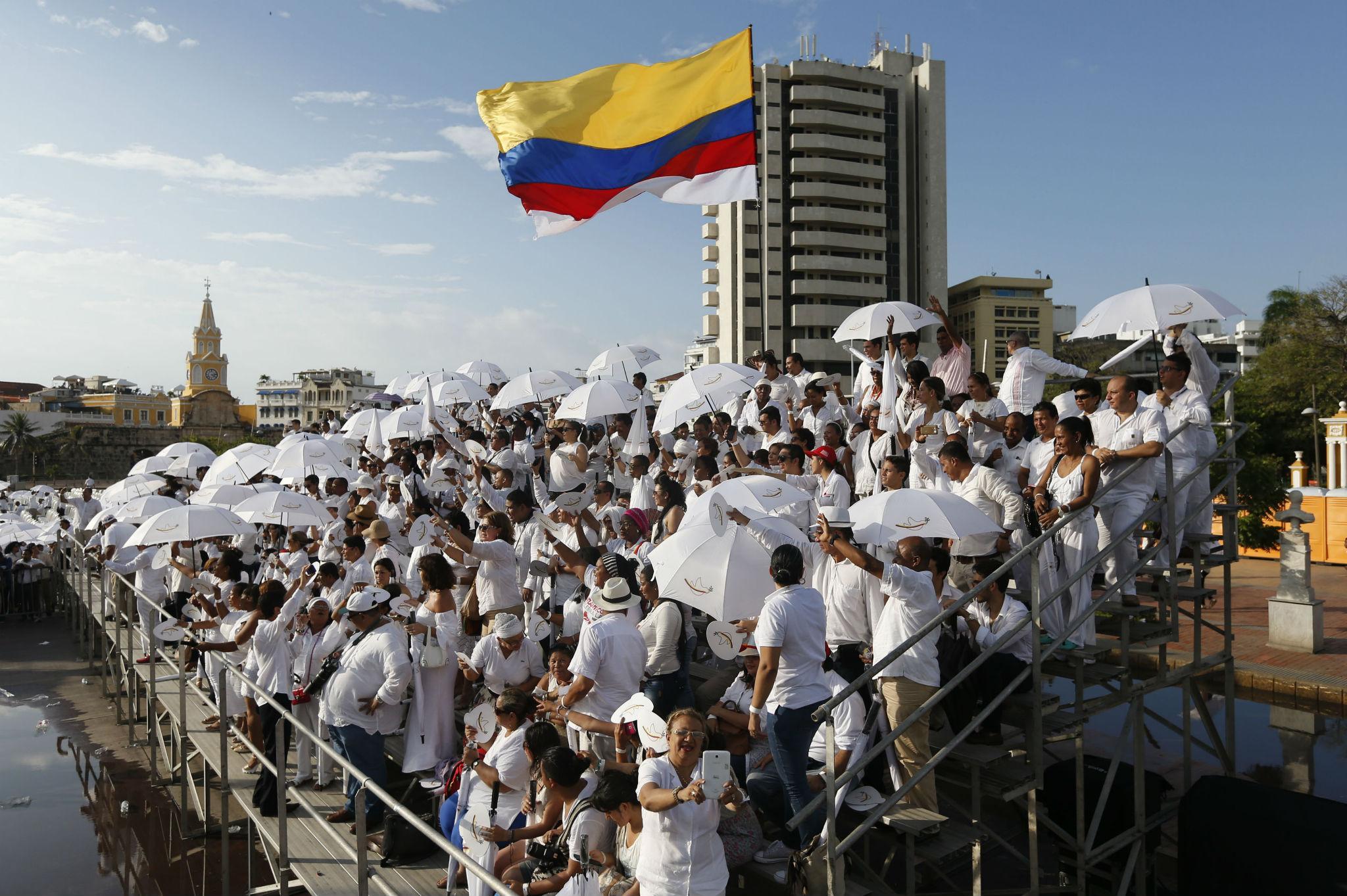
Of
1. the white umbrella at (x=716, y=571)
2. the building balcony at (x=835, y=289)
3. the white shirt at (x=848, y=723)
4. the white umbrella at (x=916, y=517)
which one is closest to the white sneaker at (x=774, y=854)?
the white shirt at (x=848, y=723)

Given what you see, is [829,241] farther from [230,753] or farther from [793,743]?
[793,743]

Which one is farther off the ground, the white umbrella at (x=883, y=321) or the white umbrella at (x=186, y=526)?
the white umbrella at (x=883, y=321)

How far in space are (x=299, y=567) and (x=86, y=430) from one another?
259ft

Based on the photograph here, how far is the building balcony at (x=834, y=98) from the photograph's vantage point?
217 feet

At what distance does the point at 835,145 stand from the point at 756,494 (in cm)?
6380

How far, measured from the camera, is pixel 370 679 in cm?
701

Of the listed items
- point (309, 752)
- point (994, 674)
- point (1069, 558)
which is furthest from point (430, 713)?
point (1069, 558)

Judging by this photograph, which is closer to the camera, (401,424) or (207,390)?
(401,424)

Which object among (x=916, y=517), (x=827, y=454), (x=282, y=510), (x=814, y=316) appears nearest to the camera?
(x=916, y=517)

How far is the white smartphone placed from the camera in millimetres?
3797

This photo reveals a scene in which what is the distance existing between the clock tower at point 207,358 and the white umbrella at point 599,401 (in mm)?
115701

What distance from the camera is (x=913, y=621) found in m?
5.83

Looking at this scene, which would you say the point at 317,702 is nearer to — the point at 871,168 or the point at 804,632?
the point at 804,632

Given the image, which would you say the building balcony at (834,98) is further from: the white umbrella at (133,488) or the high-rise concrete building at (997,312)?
the white umbrella at (133,488)
